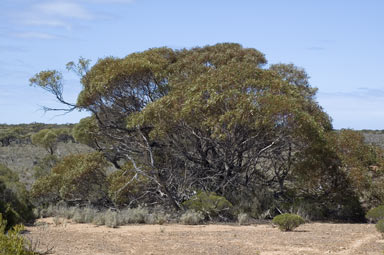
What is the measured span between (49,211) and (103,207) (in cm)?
182

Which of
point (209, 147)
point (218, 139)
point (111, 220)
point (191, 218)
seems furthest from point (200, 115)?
point (111, 220)

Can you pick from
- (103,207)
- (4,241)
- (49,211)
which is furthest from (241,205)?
(4,241)

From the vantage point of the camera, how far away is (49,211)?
16969mm

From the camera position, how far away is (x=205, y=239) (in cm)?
1153

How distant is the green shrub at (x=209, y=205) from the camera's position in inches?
605

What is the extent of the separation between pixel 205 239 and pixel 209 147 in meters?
6.39

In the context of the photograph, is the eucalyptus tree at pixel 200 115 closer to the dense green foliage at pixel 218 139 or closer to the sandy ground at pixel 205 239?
the dense green foliage at pixel 218 139

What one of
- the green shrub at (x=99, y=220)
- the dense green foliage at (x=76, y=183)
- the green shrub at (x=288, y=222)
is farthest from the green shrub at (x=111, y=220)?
the green shrub at (x=288, y=222)

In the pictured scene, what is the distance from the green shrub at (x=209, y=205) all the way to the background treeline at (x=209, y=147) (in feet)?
0.10

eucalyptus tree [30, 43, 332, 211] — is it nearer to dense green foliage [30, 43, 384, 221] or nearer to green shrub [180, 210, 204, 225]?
dense green foliage [30, 43, 384, 221]

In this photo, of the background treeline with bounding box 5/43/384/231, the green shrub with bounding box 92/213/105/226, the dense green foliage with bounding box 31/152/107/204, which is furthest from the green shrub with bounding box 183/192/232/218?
the dense green foliage with bounding box 31/152/107/204

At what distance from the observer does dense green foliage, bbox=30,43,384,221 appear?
51.1 ft

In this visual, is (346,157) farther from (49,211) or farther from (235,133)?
(49,211)

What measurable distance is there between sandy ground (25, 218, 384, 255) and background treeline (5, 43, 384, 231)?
2.01 metres
